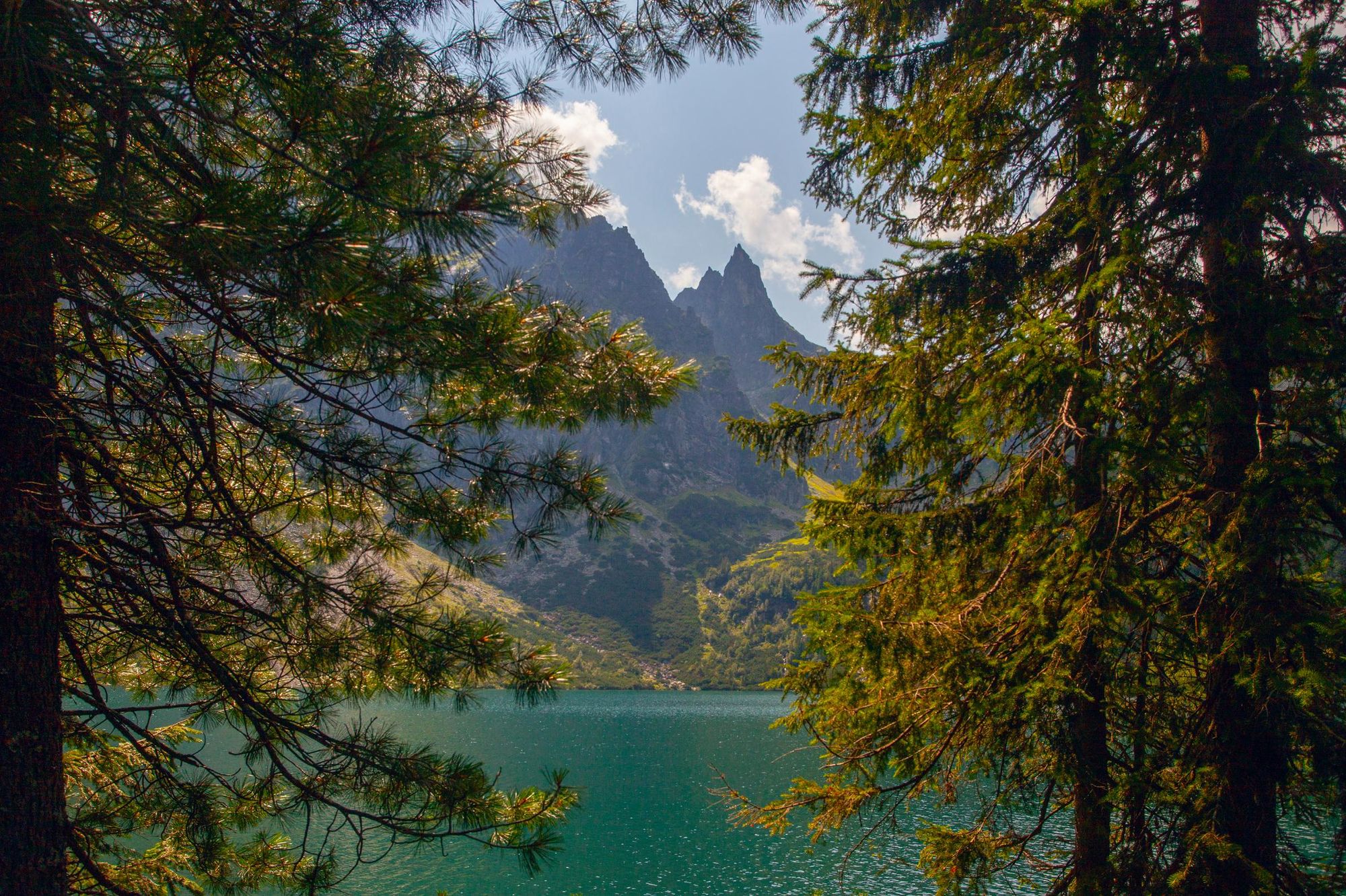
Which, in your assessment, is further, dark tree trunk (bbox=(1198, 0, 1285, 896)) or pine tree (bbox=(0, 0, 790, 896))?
dark tree trunk (bbox=(1198, 0, 1285, 896))

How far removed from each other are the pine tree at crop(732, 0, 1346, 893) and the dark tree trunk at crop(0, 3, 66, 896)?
3.82 metres

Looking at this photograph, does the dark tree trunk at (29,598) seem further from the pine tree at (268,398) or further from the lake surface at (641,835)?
the lake surface at (641,835)

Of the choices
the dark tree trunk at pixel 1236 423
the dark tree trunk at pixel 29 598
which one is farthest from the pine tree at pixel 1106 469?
the dark tree trunk at pixel 29 598

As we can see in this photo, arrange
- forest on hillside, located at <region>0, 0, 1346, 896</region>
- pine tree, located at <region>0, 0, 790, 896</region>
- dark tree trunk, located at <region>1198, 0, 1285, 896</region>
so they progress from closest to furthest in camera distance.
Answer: pine tree, located at <region>0, 0, 790, 896</region>
forest on hillside, located at <region>0, 0, 1346, 896</region>
dark tree trunk, located at <region>1198, 0, 1285, 896</region>

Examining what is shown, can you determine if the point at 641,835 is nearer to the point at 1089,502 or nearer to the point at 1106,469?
the point at 1089,502

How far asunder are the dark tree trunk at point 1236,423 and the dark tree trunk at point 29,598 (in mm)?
4930

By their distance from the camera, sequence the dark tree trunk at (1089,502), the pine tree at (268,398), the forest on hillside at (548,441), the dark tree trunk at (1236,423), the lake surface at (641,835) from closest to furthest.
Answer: the pine tree at (268,398)
the forest on hillside at (548,441)
the dark tree trunk at (1236,423)
the dark tree trunk at (1089,502)
the lake surface at (641,835)

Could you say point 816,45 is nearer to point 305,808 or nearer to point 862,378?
point 862,378

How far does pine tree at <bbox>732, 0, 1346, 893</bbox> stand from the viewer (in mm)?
3344

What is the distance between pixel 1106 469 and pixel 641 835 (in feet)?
93.1

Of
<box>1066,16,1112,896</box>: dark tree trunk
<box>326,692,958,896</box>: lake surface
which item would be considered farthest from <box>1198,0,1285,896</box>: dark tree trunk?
<box>326,692,958,896</box>: lake surface

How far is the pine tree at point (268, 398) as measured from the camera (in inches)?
85.5

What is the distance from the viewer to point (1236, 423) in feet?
12.9

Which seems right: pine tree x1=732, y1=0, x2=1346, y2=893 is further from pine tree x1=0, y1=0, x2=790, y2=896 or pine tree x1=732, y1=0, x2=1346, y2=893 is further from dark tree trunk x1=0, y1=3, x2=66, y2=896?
dark tree trunk x1=0, y1=3, x2=66, y2=896
